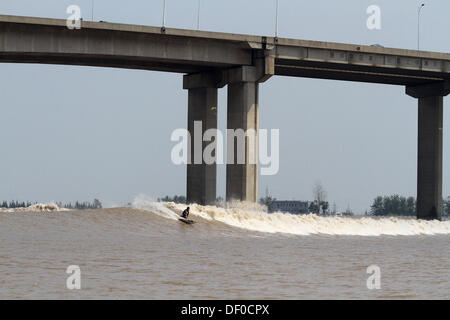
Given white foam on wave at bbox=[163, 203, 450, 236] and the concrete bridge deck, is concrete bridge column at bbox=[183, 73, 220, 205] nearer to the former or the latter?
the concrete bridge deck

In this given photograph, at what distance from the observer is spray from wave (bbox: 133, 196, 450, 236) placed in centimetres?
6906

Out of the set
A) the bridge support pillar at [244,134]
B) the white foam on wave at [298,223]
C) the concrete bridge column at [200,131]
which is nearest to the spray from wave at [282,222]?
the white foam on wave at [298,223]

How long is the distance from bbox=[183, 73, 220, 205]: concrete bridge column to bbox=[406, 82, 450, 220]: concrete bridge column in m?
24.0

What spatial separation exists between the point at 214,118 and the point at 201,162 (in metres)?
4.10

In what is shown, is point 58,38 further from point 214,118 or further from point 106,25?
point 214,118

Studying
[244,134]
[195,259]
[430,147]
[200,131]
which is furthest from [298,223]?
[195,259]

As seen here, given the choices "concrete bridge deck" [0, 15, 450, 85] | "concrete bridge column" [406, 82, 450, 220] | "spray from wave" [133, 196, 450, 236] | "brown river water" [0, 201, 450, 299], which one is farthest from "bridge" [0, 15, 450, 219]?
"brown river water" [0, 201, 450, 299]

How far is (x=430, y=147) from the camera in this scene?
97250 mm

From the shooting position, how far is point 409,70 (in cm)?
8900

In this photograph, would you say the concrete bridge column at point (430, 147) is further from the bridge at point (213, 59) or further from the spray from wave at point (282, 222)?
the spray from wave at point (282, 222)

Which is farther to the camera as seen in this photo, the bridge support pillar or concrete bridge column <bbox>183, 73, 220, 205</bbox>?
concrete bridge column <bbox>183, 73, 220, 205</bbox>

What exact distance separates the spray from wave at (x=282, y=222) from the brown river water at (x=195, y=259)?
178 millimetres

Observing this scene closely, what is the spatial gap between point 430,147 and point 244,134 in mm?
26360

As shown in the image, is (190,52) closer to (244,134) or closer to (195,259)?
(244,134)
